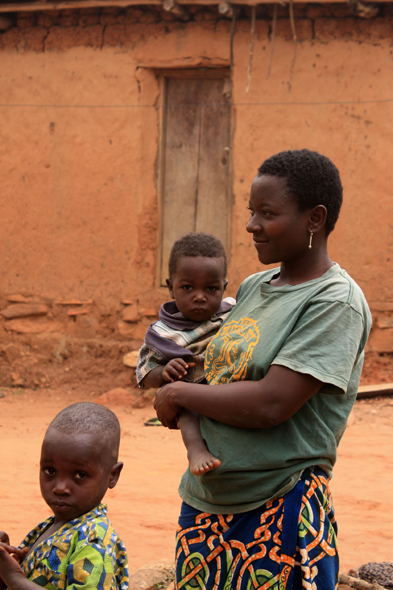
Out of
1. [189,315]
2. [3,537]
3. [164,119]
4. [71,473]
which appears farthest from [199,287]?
[164,119]

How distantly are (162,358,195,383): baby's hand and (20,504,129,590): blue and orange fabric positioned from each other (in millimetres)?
477

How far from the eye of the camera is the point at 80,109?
7145 millimetres

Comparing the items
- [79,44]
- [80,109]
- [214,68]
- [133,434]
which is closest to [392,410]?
[133,434]

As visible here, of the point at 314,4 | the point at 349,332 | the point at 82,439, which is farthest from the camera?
the point at 314,4

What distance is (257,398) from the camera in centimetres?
165

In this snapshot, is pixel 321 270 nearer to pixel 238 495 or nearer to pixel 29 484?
pixel 238 495

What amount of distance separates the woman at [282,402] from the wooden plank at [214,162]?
5.27 m

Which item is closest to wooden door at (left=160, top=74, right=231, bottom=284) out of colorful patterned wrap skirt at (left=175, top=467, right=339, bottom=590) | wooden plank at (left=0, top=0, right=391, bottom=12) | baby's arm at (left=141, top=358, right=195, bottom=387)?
wooden plank at (left=0, top=0, right=391, bottom=12)

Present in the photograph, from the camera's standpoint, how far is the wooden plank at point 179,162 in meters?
7.10

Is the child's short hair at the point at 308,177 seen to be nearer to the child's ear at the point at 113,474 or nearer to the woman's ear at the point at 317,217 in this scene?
the woman's ear at the point at 317,217

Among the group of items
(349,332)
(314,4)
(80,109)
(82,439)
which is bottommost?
(82,439)

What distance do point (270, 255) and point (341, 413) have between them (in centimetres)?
49

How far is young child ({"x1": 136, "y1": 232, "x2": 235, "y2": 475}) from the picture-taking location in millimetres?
2150

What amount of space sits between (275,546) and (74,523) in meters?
0.55
